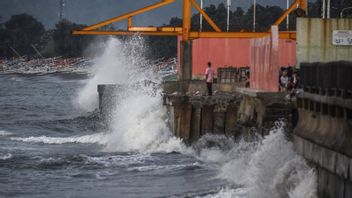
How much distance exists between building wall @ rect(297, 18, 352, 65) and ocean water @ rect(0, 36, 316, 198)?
2520 mm

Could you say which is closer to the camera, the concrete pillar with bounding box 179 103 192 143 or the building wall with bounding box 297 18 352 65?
the building wall with bounding box 297 18 352 65

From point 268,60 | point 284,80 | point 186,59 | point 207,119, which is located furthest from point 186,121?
point 186,59

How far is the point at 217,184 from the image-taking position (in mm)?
23656

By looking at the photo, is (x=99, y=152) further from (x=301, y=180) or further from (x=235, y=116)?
(x=301, y=180)

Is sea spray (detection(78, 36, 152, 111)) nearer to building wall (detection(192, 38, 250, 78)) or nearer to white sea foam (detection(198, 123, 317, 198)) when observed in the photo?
building wall (detection(192, 38, 250, 78))

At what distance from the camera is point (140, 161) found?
A: 29.7 metres

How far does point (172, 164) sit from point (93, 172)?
240 centimetres

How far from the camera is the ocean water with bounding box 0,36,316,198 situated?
2109cm

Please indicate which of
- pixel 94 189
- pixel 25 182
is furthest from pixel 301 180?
pixel 25 182

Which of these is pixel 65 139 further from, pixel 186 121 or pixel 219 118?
pixel 219 118

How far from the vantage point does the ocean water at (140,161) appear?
21.1m

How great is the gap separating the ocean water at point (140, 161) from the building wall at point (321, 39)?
252 centimetres

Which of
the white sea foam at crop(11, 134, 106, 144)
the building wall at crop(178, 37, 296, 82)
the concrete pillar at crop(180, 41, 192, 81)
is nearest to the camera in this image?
the white sea foam at crop(11, 134, 106, 144)

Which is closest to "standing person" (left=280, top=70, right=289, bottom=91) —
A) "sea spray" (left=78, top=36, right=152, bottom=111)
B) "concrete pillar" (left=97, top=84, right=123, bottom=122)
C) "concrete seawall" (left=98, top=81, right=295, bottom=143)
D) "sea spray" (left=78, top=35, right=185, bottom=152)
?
"concrete seawall" (left=98, top=81, right=295, bottom=143)
